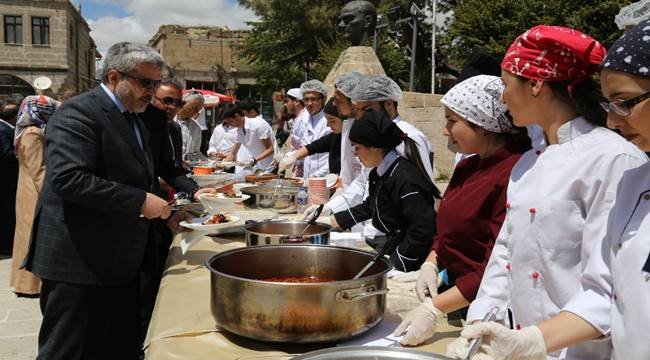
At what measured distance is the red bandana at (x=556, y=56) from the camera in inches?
55.9

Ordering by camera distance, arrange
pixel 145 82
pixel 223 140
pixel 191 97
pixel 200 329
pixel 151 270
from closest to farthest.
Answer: pixel 200 329 < pixel 145 82 < pixel 151 270 < pixel 191 97 < pixel 223 140

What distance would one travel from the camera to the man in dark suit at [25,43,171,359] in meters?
2.27

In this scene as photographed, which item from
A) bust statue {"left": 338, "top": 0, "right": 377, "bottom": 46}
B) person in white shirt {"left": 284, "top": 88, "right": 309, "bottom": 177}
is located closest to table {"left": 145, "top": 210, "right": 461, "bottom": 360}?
person in white shirt {"left": 284, "top": 88, "right": 309, "bottom": 177}

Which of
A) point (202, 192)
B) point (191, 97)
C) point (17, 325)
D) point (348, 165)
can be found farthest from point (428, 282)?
point (191, 97)

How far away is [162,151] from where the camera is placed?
3361 mm

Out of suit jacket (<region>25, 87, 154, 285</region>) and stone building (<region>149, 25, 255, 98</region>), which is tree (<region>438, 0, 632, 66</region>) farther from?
stone building (<region>149, 25, 255, 98</region>)

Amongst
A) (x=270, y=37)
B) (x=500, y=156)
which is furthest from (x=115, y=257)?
(x=270, y=37)

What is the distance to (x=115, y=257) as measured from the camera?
2402mm

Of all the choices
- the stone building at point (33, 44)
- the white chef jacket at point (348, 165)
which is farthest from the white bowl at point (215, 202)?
the stone building at point (33, 44)

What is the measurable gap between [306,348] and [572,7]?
19.3m

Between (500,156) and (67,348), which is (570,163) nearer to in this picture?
(500,156)

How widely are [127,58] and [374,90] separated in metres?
1.71

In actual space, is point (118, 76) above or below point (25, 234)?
above

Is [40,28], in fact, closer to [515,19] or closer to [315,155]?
[515,19]
